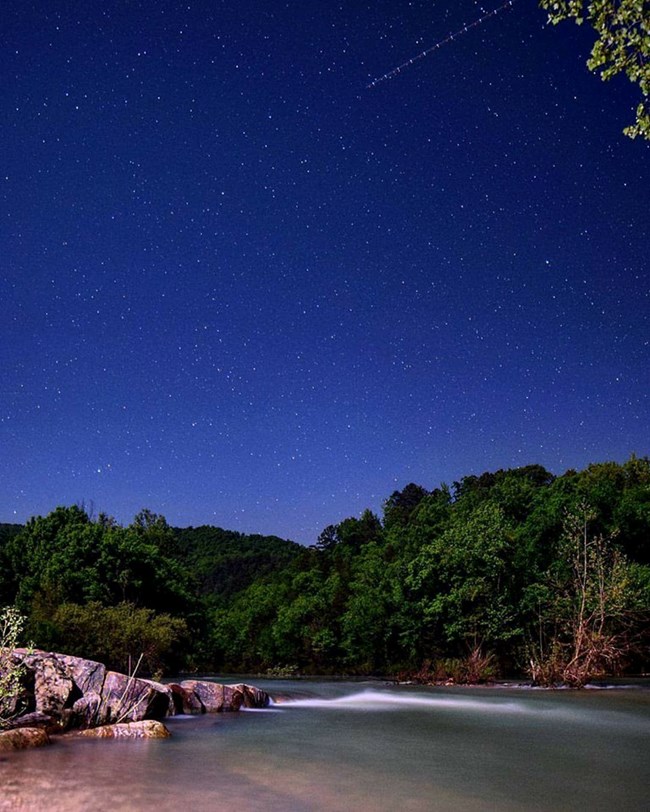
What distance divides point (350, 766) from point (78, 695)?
24.5 feet

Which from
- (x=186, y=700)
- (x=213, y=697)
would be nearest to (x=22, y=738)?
(x=186, y=700)

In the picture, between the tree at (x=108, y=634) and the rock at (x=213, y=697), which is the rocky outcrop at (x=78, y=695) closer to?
the rock at (x=213, y=697)

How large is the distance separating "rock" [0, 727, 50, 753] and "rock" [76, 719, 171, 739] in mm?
1568

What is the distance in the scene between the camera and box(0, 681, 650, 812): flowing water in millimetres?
10219

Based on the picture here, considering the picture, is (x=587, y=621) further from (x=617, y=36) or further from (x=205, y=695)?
(x=617, y=36)

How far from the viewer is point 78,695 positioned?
1772 centimetres

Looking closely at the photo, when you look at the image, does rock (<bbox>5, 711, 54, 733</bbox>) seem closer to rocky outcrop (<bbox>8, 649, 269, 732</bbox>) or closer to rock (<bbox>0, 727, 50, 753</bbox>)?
rocky outcrop (<bbox>8, 649, 269, 732</bbox>)

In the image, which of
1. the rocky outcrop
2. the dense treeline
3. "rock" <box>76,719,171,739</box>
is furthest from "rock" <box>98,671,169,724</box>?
the dense treeline

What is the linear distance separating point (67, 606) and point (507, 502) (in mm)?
42643

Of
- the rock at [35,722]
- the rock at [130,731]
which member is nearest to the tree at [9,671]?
the rock at [35,722]

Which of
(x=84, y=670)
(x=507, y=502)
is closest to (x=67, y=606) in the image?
(x=84, y=670)

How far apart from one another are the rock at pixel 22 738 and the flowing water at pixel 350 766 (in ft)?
1.40

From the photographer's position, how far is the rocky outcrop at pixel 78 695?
16.6 metres

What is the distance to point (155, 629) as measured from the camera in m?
35.7
